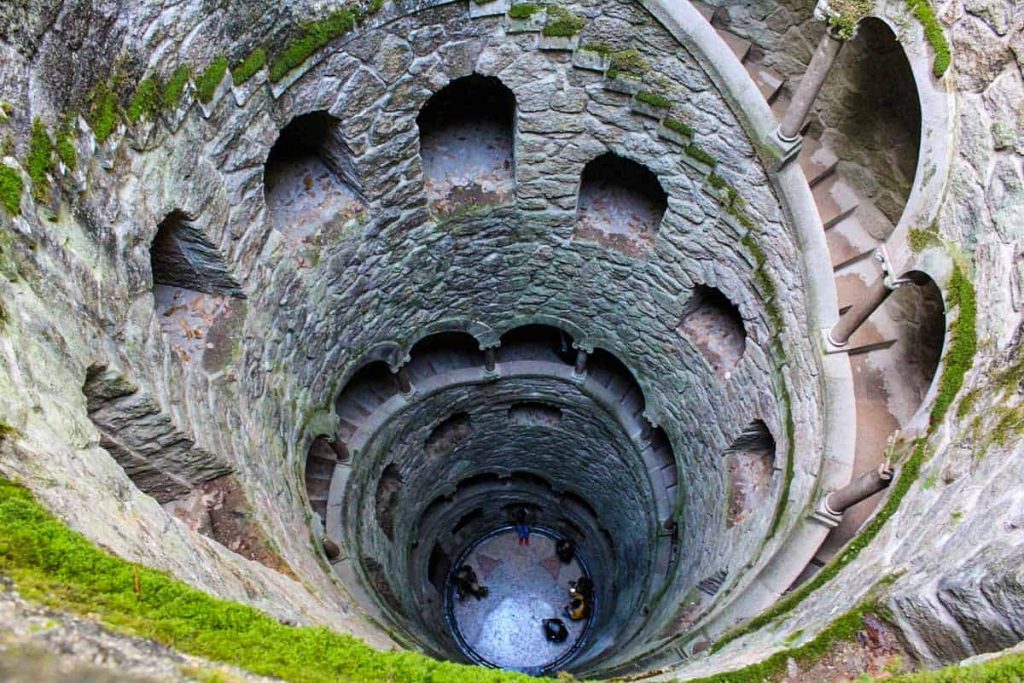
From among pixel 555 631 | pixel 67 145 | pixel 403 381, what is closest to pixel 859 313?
pixel 403 381

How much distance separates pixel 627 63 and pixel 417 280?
161 inches

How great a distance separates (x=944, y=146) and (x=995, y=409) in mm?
2668

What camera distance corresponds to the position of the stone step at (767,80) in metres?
8.88

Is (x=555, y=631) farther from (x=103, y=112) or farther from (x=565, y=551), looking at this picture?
(x=103, y=112)

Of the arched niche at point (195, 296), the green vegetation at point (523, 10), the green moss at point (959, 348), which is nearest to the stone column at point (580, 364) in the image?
the green vegetation at point (523, 10)

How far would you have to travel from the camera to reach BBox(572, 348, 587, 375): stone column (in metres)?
12.2

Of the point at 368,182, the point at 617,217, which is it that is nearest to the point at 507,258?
the point at 617,217

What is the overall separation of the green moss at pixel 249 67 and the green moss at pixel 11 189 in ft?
8.73

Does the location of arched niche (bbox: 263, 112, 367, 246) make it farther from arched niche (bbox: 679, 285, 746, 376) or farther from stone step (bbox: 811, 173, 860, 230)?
stone step (bbox: 811, 173, 860, 230)

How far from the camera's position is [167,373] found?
19.8 feet

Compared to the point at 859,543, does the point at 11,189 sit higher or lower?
higher

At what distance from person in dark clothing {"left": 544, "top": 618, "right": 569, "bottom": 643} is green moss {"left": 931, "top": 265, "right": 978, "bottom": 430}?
11024 mm

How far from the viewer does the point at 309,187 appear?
8.78 meters

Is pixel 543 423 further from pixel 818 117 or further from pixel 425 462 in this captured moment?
pixel 818 117
